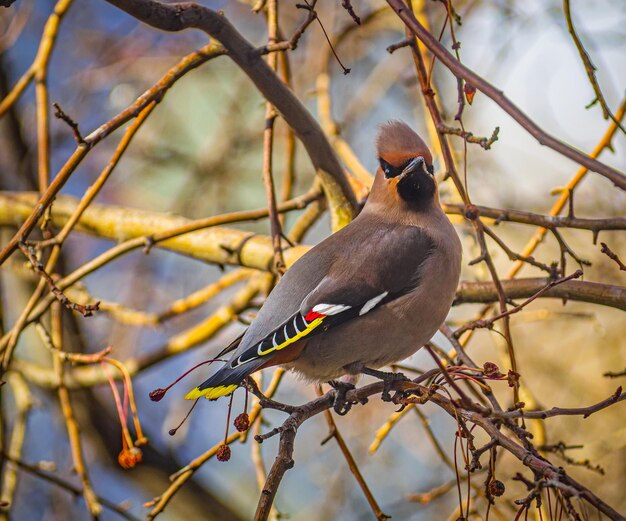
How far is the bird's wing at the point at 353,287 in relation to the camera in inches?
102

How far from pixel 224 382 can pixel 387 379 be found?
52 cm

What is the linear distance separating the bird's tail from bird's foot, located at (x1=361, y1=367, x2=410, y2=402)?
37 centimetres

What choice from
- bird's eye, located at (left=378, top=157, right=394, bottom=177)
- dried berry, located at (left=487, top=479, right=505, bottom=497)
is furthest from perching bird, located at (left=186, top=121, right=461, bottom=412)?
dried berry, located at (left=487, top=479, right=505, bottom=497)

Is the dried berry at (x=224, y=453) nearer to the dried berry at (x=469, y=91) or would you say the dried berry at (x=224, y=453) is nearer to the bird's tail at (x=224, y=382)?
the bird's tail at (x=224, y=382)

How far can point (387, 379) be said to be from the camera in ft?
8.55

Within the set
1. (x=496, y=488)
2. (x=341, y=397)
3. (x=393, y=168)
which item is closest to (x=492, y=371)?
(x=496, y=488)

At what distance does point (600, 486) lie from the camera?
15.6ft

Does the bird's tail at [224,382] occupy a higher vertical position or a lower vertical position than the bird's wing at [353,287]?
lower

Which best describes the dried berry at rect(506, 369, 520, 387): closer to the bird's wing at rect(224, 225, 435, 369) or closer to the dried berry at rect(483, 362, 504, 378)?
the dried berry at rect(483, 362, 504, 378)

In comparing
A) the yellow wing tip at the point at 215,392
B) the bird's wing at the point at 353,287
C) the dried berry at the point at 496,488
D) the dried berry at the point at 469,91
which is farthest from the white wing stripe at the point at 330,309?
the dried berry at the point at 496,488

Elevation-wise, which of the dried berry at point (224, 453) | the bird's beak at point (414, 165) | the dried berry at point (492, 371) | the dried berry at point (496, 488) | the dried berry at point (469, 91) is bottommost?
the dried berry at point (496, 488)

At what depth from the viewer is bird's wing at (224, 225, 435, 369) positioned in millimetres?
2598

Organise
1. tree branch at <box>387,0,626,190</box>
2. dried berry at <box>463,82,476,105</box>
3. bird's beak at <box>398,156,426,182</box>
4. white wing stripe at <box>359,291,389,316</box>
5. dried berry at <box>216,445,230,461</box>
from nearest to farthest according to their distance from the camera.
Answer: tree branch at <box>387,0,626,190</box> < dried berry at <box>216,445,230,461</box> < dried berry at <box>463,82,476,105</box> < white wing stripe at <box>359,291,389,316</box> < bird's beak at <box>398,156,426,182</box>

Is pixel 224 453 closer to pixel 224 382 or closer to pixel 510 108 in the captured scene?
pixel 224 382
